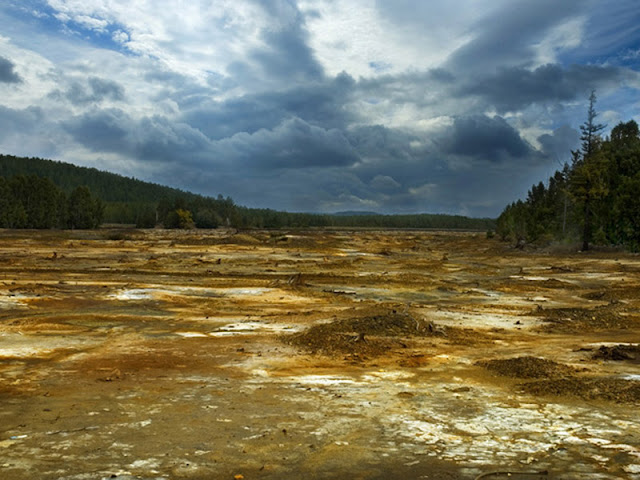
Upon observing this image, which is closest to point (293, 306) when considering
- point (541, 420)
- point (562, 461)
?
point (541, 420)

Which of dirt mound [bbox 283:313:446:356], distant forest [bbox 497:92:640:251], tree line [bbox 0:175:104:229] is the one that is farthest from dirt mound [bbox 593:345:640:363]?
tree line [bbox 0:175:104:229]

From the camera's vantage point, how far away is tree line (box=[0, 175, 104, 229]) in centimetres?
9275

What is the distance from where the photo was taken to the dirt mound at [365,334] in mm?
11047

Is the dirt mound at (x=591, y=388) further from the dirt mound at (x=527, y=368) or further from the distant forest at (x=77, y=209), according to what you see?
the distant forest at (x=77, y=209)

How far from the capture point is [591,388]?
7.95 m

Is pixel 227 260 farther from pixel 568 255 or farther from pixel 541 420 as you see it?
pixel 541 420

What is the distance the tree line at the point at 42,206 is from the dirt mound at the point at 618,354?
10178 cm

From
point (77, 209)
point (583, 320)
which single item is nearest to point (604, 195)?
point (583, 320)

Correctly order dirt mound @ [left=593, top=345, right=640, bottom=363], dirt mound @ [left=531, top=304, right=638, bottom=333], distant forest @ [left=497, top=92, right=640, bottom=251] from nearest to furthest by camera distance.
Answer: dirt mound @ [left=593, top=345, right=640, bottom=363] → dirt mound @ [left=531, top=304, right=638, bottom=333] → distant forest @ [left=497, top=92, right=640, bottom=251]

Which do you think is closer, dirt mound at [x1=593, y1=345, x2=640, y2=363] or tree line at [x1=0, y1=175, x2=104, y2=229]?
dirt mound at [x1=593, y1=345, x2=640, y2=363]

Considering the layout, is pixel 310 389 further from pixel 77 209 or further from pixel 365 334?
pixel 77 209

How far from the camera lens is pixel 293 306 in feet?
59.0

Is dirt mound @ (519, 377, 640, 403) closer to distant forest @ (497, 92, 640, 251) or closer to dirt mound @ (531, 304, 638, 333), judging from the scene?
dirt mound @ (531, 304, 638, 333)

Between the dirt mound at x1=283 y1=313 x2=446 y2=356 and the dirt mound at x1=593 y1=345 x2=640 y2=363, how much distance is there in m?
3.51
